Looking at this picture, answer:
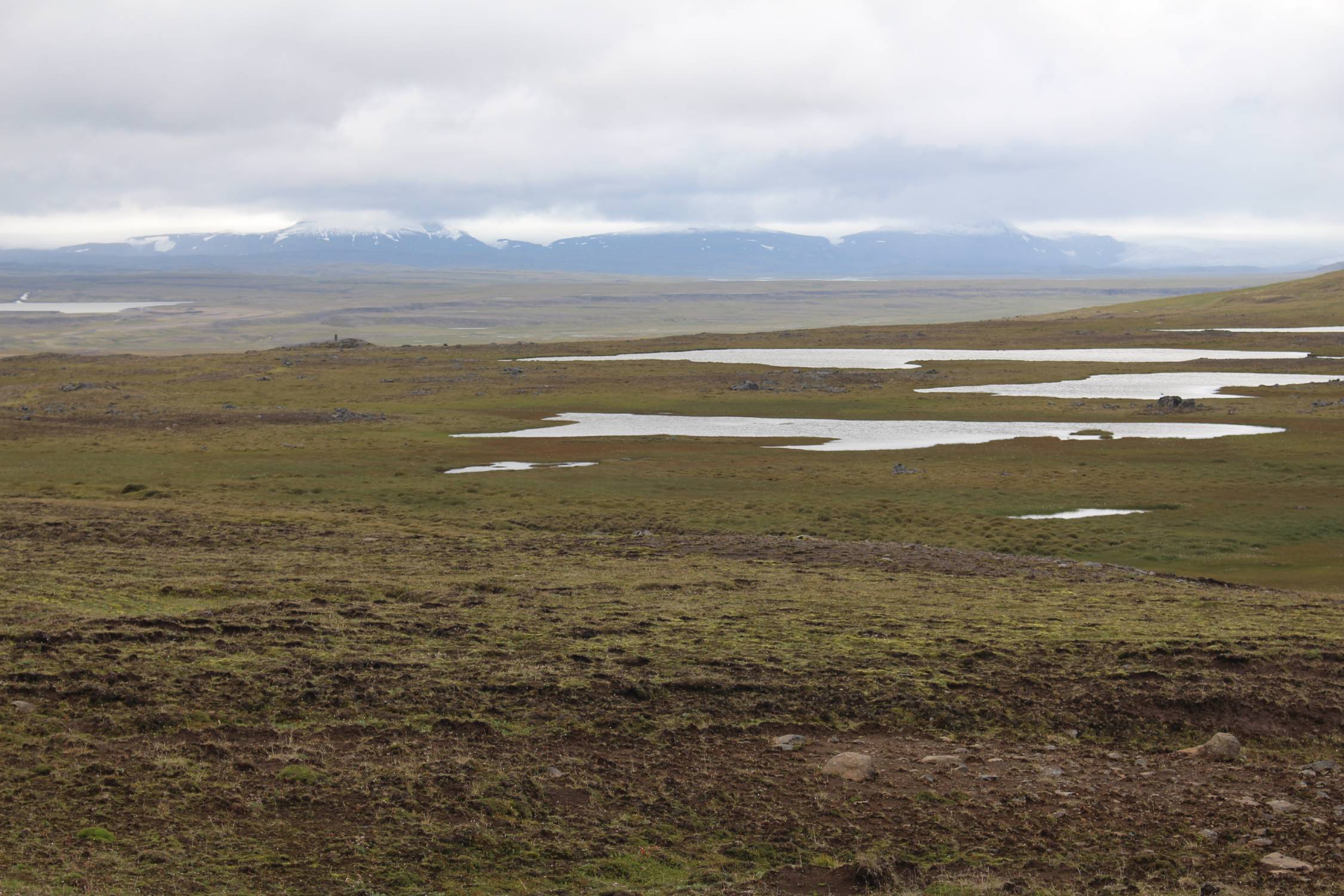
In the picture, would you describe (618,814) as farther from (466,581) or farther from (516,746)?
(466,581)

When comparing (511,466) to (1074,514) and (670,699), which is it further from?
(670,699)

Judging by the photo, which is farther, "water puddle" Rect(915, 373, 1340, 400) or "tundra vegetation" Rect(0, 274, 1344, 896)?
"water puddle" Rect(915, 373, 1340, 400)

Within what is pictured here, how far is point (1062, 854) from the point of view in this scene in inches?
470

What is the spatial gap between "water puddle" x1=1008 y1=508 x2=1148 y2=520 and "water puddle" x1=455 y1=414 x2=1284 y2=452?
18861 millimetres

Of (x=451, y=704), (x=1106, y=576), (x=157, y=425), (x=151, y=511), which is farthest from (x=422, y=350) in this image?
(x=451, y=704)

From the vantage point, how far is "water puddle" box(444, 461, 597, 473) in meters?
52.8

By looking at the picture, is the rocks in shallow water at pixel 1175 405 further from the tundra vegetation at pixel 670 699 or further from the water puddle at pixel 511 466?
the water puddle at pixel 511 466

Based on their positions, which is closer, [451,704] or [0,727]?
[0,727]

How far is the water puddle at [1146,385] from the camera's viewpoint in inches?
3479

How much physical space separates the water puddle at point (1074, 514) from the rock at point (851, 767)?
27.3m

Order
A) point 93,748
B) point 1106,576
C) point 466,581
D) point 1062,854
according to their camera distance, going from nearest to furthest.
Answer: point 1062,854, point 93,748, point 466,581, point 1106,576

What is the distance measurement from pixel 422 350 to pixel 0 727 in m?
134

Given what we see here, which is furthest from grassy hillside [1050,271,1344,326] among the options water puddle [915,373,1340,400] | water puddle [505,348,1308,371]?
water puddle [915,373,1340,400]

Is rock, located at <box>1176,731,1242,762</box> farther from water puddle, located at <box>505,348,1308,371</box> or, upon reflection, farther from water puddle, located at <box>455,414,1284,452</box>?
water puddle, located at <box>505,348,1308,371</box>
